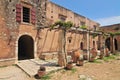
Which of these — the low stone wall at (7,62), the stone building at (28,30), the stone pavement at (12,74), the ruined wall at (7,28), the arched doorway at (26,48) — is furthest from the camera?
the arched doorway at (26,48)

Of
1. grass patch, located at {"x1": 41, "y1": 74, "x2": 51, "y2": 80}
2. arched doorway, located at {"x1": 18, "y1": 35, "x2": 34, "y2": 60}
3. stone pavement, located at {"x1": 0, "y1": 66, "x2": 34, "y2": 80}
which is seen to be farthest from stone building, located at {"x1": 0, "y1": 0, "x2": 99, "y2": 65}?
grass patch, located at {"x1": 41, "y1": 74, "x2": 51, "y2": 80}

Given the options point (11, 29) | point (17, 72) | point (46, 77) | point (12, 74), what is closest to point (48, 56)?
point (11, 29)

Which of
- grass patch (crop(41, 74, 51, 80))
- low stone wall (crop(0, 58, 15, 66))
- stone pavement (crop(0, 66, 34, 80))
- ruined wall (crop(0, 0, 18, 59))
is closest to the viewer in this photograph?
stone pavement (crop(0, 66, 34, 80))

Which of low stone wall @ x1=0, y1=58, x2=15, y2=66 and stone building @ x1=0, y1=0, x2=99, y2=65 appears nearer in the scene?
low stone wall @ x1=0, y1=58, x2=15, y2=66

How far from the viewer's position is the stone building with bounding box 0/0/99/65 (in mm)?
11797

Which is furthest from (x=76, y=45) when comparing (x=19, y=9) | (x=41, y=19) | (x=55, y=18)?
(x=19, y=9)

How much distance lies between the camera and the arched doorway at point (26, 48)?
1434 cm

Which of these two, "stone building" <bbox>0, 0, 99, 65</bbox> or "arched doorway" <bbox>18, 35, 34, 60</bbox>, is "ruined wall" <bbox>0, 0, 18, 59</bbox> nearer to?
"stone building" <bbox>0, 0, 99, 65</bbox>

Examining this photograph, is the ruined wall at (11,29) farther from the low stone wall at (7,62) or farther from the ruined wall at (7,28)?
the low stone wall at (7,62)

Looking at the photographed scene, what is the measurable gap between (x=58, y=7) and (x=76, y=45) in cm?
554

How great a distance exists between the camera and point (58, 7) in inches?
720

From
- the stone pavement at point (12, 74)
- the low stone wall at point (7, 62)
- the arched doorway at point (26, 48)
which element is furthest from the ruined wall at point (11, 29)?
the stone pavement at point (12, 74)

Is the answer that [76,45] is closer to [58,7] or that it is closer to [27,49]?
[58,7]

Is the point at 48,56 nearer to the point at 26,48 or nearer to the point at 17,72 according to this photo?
the point at 26,48
